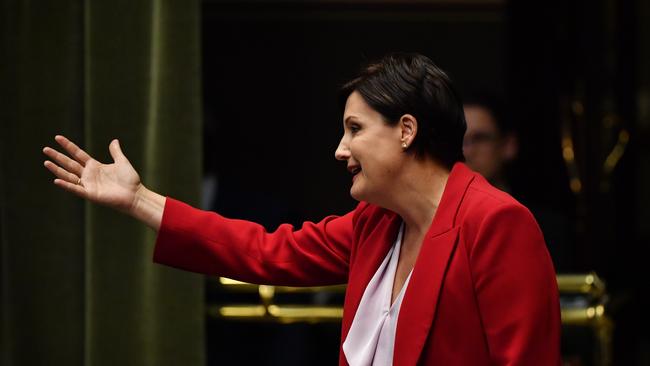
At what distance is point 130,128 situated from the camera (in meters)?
2.87

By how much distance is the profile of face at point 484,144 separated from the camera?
3.55 m

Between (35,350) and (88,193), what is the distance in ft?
2.65

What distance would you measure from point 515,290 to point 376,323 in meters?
0.32

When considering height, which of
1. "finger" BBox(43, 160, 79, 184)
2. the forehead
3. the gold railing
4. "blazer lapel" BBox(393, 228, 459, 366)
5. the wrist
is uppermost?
the forehead

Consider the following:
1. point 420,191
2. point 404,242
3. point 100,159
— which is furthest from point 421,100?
point 100,159

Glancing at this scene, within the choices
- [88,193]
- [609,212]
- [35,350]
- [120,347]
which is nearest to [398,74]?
[88,193]

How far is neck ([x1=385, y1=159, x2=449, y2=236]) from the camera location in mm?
2182

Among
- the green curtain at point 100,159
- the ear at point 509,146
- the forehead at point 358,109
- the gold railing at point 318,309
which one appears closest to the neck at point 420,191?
the forehead at point 358,109

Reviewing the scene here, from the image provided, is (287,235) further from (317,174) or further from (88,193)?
(317,174)

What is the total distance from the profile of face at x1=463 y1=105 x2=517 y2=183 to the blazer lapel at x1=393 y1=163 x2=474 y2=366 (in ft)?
4.74

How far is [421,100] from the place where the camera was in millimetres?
2152

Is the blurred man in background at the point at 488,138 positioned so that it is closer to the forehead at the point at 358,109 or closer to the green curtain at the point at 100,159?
the green curtain at the point at 100,159

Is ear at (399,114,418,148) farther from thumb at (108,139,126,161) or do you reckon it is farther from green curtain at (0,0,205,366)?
green curtain at (0,0,205,366)

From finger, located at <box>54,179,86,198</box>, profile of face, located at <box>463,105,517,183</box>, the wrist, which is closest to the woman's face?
the wrist
